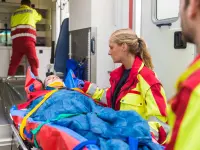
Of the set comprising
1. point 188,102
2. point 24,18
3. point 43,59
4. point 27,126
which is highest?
point 24,18

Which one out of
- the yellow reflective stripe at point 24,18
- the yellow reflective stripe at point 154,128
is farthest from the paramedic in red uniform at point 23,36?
the yellow reflective stripe at point 154,128

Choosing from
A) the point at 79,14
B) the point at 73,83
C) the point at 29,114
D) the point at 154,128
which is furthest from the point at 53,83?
the point at 154,128

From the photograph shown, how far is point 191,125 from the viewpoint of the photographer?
0.50 m

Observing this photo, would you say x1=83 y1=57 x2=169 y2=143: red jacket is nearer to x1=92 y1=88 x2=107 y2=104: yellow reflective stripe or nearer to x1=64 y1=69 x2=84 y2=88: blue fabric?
x1=92 y1=88 x2=107 y2=104: yellow reflective stripe

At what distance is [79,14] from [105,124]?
191cm

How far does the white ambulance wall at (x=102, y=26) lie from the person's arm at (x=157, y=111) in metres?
1.13

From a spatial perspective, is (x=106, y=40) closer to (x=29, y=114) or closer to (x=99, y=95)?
(x=99, y=95)

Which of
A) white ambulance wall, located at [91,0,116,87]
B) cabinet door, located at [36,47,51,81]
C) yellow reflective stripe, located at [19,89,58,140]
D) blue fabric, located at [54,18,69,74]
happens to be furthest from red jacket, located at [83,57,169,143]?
cabinet door, located at [36,47,51,81]

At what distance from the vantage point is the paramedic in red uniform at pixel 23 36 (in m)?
5.25

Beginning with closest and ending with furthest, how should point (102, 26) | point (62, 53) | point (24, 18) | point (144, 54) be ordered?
point (144, 54)
point (102, 26)
point (62, 53)
point (24, 18)

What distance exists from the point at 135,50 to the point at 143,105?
436mm

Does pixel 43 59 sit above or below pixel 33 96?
Answer: above

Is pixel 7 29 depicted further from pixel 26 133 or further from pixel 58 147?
pixel 58 147

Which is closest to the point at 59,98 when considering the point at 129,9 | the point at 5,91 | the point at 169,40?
the point at 169,40
